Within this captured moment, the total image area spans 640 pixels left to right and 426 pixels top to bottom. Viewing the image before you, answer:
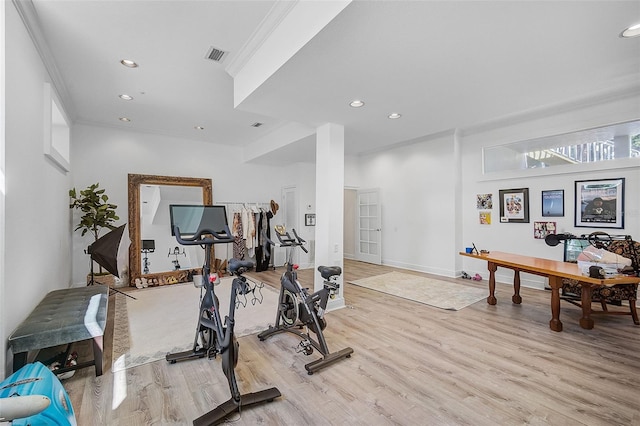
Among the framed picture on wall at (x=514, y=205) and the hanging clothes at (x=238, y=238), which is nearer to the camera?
the framed picture on wall at (x=514, y=205)

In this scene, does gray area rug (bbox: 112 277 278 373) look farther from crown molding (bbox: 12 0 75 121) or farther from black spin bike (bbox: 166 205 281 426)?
crown molding (bbox: 12 0 75 121)

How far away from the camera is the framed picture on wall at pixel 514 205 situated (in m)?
5.04

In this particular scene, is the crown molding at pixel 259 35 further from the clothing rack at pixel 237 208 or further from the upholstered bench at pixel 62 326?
the clothing rack at pixel 237 208

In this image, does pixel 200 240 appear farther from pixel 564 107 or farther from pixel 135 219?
pixel 564 107

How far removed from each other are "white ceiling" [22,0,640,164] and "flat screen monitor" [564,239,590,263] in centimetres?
218

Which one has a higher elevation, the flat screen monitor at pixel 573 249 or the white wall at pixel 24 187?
the white wall at pixel 24 187

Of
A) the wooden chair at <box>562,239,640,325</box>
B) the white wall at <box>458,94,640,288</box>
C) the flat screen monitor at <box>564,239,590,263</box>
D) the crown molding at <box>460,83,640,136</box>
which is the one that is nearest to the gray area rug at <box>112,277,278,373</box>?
the wooden chair at <box>562,239,640,325</box>

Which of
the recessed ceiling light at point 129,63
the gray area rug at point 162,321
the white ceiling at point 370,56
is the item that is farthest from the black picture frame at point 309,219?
the recessed ceiling light at point 129,63

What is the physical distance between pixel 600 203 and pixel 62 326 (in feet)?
22.2

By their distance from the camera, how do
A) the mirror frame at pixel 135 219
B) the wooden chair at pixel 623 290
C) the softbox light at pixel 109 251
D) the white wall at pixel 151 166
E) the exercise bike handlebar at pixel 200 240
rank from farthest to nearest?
the mirror frame at pixel 135 219 < the white wall at pixel 151 166 < the softbox light at pixel 109 251 < the wooden chair at pixel 623 290 < the exercise bike handlebar at pixel 200 240

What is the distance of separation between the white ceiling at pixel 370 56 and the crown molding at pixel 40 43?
32 millimetres

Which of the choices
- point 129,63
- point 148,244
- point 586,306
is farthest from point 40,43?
point 586,306

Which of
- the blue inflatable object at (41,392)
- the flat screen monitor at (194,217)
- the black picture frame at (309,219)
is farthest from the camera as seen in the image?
the black picture frame at (309,219)

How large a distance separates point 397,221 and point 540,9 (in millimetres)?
5295
